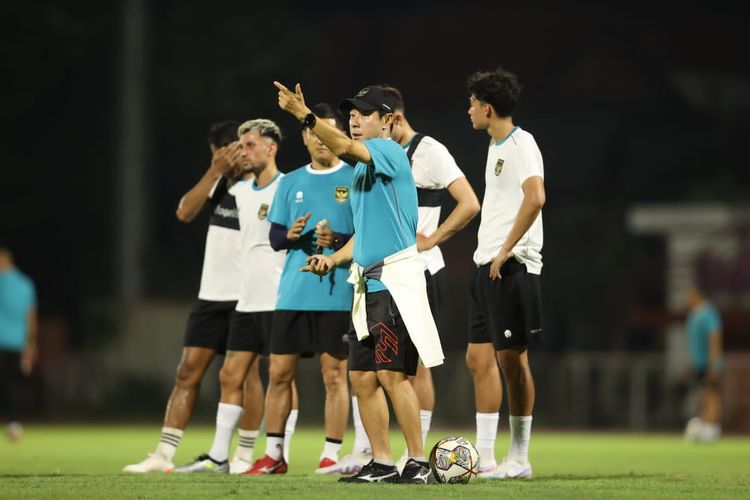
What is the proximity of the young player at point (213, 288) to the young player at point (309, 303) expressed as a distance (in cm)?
65

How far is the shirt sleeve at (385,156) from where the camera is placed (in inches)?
370

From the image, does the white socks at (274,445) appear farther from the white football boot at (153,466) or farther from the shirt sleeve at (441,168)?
the shirt sleeve at (441,168)

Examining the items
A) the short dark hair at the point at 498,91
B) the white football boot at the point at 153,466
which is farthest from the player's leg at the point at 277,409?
the short dark hair at the point at 498,91

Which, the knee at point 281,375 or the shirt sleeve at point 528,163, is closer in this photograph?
the shirt sleeve at point 528,163

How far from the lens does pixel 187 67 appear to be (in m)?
36.3

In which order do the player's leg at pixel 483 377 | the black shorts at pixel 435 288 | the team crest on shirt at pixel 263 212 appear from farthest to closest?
the team crest on shirt at pixel 263 212, the black shorts at pixel 435 288, the player's leg at pixel 483 377

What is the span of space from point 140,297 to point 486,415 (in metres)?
20.1

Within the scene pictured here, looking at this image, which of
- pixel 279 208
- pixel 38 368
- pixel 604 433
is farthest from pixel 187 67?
pixel 279 208

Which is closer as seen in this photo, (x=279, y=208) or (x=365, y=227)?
(x=365, y=227)

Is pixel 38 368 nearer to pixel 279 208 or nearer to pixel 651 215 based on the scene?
pixel 651 215

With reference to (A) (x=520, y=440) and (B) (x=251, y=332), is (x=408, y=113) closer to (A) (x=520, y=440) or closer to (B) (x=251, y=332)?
(B) (x=251, y=332)

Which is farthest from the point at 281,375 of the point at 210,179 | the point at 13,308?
the point at 13,308

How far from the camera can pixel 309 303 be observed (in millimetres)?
11086

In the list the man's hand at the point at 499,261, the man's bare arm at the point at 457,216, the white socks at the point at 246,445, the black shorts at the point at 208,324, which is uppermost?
the man's bare arm at the point at 457,216
